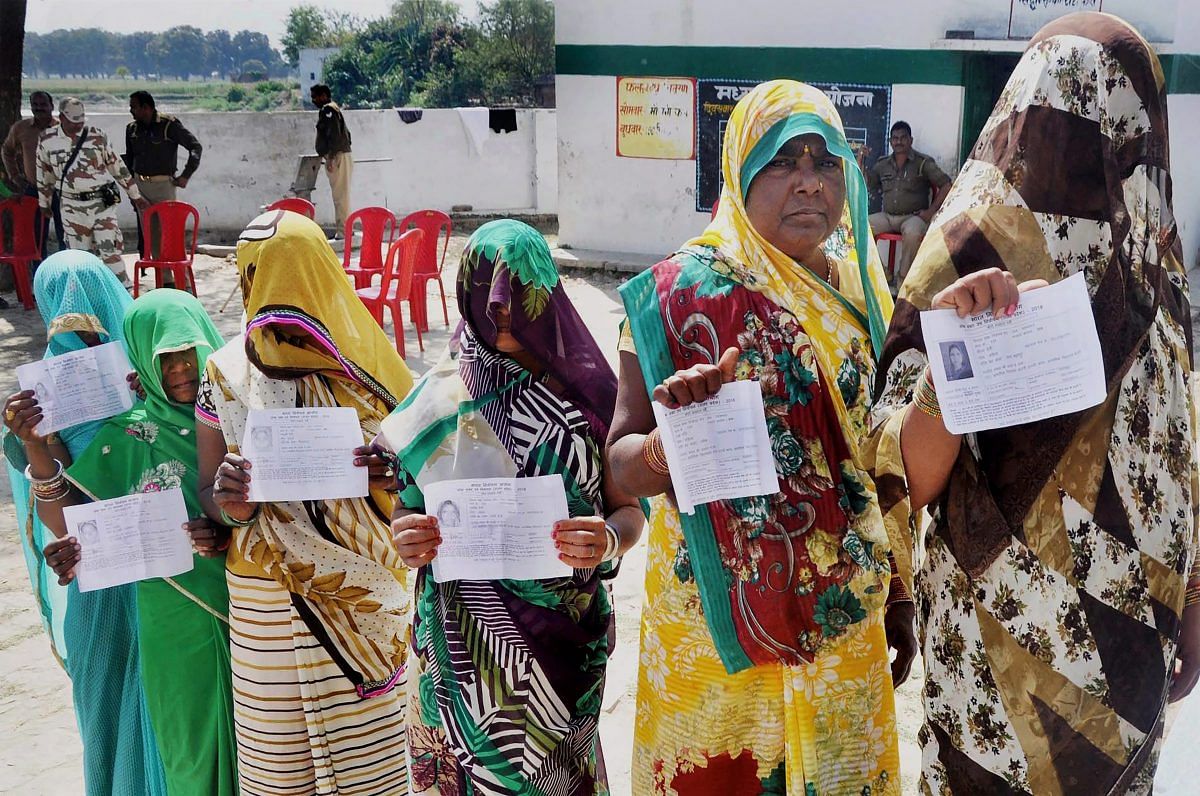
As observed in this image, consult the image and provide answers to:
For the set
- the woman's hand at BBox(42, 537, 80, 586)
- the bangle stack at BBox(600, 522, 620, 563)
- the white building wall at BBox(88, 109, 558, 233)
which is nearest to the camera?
the bangle stack at BBox(600, 522, 620, 563)

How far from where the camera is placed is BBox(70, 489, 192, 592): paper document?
279cm

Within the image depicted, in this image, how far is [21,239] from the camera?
11508mm

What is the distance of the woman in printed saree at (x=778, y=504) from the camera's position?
6.88 ft

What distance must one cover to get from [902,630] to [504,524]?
2.96ft

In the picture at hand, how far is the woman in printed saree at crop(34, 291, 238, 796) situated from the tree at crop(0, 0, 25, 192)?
1039cm

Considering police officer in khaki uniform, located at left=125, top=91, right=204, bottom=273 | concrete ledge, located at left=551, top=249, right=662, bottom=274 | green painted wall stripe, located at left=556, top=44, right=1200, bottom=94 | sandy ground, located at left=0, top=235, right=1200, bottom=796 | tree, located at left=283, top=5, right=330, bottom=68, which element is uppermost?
tree, located at left=283, top=5, right=330, bottom=68

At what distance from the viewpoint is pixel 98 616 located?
305 centimetres

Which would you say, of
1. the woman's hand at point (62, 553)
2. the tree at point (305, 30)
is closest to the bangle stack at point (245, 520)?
the woman's hand at point (62, 553)

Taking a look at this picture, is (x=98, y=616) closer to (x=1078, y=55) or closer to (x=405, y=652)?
(x=405, y=652)

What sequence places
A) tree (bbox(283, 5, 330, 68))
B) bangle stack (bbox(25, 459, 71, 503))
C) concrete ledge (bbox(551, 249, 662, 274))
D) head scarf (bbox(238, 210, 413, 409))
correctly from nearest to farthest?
head scarf (bbox(238, 210, 413, 409)) → bangle stack (bbox(25, 459, 71, 503)) → concrete ledge (bbox(551, 249, 662, 274)) → tree (bbox(283, 5, 330, 68))

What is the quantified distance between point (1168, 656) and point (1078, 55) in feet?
3.51

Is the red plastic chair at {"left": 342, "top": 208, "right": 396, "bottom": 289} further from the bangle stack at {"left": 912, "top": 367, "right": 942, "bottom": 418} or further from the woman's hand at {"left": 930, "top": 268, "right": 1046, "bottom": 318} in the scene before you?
the woman's hand at {"left": 930, "top": 268, "right": 1046, "bottom": 318}

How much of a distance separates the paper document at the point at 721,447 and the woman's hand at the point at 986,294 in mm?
375

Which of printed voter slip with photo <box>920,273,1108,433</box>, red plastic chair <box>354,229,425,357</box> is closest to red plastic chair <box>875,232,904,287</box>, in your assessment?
red plastic chair <box>354,229,425,357</box>
